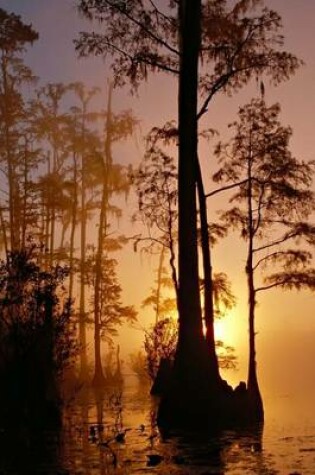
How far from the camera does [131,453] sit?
9867 millimetres

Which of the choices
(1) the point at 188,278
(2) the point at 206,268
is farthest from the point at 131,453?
(2) the point at 206,268

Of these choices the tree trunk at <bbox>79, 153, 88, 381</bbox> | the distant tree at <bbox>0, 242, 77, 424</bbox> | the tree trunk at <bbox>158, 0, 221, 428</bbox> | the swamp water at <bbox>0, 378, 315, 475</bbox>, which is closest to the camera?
the swamp water at <bbox>0, 378, 315, 475</bbox>

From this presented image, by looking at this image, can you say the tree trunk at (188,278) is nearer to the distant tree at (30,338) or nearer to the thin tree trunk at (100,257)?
the distant tree at (30,338)

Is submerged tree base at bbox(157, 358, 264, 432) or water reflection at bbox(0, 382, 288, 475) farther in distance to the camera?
submerged tree base at bbox(157, 358, 264, 432)

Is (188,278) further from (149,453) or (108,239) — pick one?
(108,239)

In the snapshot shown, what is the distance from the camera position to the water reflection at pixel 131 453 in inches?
332

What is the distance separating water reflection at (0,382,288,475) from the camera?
27.7 feet

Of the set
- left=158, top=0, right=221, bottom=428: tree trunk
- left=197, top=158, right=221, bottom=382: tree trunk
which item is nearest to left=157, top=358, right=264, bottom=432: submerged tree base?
left=158, top=0, right=221, bottom=428: tree trunk

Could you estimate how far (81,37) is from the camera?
17.7m

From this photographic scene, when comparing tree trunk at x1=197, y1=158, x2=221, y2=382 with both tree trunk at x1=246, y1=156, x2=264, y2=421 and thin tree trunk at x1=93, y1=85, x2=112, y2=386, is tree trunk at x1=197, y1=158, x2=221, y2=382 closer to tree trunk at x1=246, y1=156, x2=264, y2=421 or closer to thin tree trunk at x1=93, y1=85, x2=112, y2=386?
tree trunk at x1=246, y1=156, x2=264, y2=421

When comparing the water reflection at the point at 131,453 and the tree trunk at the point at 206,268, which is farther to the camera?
the tree trunk at the point at 206,268

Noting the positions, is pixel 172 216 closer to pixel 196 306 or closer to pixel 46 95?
pixel 196 306

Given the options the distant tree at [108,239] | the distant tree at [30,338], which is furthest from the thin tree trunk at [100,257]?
the distant tree at [30,338]

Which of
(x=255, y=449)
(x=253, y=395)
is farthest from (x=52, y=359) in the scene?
(x=253, y=395)
